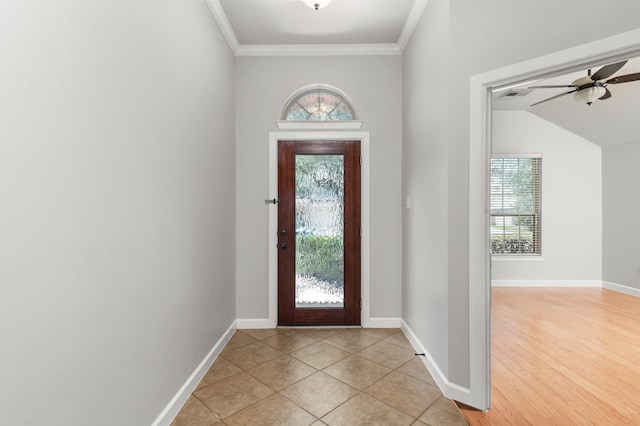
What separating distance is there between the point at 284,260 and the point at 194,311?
1265mm

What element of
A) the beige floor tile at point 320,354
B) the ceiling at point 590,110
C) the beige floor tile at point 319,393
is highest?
the ceiling at point 590,110

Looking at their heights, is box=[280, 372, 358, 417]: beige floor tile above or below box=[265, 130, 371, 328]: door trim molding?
below

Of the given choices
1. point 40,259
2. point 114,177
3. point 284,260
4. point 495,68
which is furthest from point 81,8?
point 284,260

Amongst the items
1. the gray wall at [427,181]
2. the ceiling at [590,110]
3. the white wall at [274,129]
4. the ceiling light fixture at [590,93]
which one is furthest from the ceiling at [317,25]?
the ceiling at [590,110]

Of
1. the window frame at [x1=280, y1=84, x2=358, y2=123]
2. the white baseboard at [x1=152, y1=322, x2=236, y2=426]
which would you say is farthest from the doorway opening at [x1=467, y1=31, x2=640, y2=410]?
the white baseboard at [x1=152, y1=322, x2=236, y2=426]

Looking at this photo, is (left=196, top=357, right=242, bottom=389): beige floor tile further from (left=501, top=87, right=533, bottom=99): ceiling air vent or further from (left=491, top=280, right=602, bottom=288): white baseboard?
(left=491, top=280, right=602, bottom=288): white baseboard

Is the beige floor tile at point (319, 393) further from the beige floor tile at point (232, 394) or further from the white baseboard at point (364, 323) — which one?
the white baseboard at point (364, 323)

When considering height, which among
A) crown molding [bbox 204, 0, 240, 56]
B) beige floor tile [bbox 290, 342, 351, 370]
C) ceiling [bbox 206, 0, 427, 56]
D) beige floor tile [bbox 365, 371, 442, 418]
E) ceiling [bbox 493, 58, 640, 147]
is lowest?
beige floor tile [bbox 365, 371, 442, 418]

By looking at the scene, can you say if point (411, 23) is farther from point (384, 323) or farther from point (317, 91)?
point (384, 323)

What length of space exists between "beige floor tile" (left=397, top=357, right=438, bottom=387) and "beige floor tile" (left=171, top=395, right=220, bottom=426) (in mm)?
1428

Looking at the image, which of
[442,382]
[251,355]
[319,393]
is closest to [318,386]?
[319,393]

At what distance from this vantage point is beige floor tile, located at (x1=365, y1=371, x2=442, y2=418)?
1975mm

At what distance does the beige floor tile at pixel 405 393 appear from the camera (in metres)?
1.98

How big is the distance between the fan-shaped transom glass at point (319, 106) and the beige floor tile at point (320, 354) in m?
2.38
